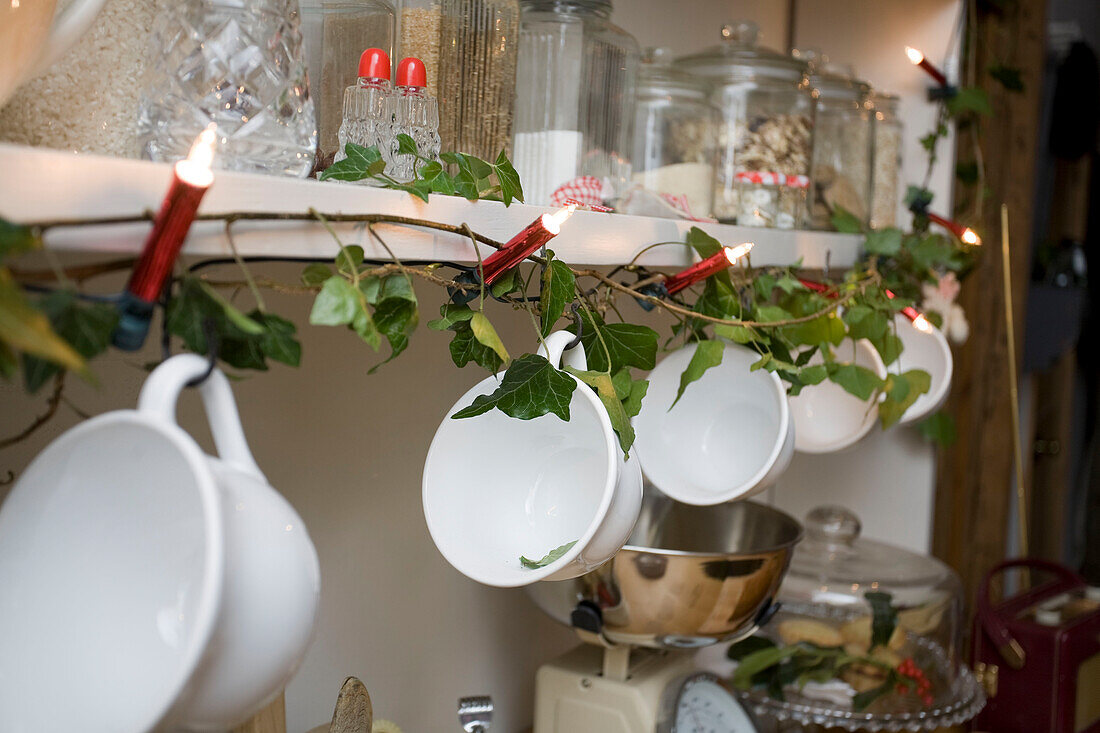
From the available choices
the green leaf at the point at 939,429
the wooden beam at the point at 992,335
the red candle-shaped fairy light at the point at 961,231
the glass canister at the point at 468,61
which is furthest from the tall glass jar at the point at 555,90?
the wooden beam at the point at 992,335

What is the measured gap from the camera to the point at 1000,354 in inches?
76.0

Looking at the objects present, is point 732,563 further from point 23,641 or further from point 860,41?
point 860,41

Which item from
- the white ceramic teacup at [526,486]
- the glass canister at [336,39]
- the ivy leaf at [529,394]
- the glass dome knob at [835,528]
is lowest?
the glass dome knob at [835,528]

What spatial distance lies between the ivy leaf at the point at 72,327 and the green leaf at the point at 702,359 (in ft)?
1.55

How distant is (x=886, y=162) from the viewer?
4.63 feet

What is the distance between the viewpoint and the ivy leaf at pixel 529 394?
0.56 m

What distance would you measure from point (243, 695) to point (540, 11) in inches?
24.0

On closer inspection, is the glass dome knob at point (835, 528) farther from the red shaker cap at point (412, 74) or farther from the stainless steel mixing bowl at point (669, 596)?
the red shaker cap at point (412, 74)

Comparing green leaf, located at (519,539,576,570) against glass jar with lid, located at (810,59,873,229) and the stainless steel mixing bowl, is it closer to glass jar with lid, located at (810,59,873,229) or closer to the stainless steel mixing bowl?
the stainless steel mixing bowl

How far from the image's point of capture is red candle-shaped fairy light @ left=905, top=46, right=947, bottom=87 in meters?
1.32

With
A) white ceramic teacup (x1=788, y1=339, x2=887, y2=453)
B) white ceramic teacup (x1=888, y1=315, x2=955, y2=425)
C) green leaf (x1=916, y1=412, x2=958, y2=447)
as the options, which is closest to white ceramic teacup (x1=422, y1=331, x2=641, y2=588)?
white ceramic teacup (x1=788, y1=339, x2=887, y2=453)

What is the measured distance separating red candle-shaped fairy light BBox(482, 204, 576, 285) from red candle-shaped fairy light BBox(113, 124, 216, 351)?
0.69 feet

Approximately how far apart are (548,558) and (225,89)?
1.02 feet

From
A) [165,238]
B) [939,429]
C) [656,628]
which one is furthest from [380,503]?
[939,429]
